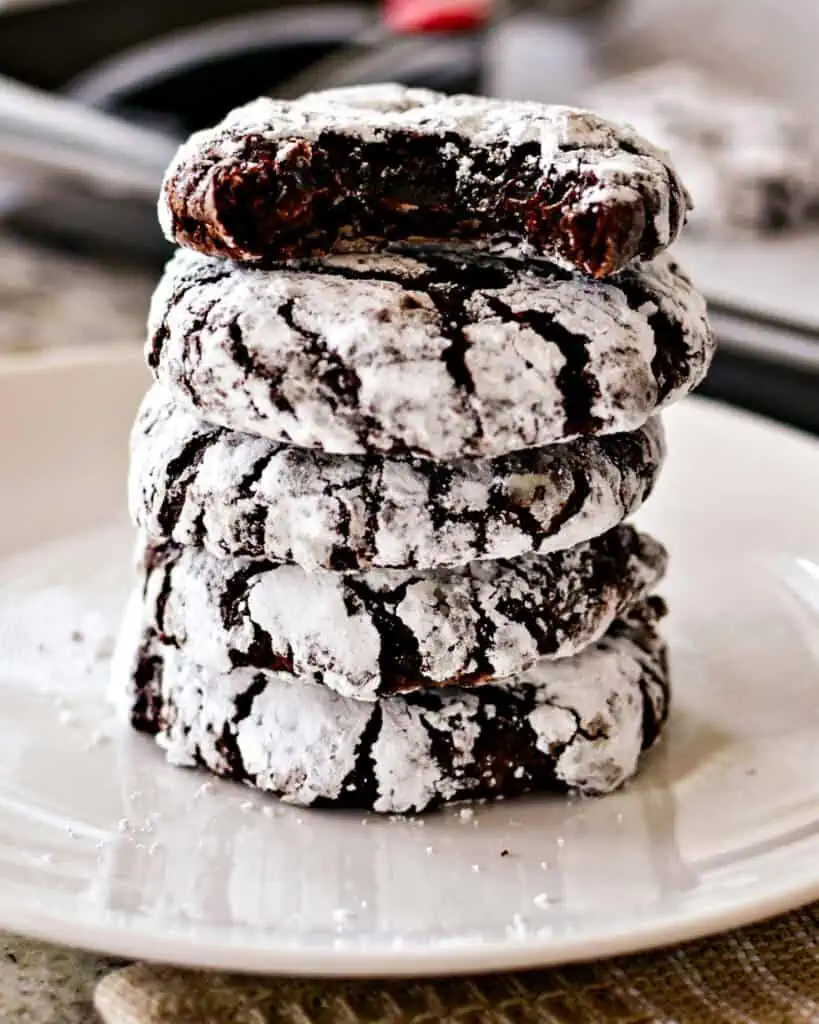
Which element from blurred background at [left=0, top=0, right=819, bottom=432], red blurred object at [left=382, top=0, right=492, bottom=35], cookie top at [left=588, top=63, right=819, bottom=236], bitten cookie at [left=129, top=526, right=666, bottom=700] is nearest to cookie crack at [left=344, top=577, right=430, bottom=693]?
bitten cookie at [left=129, top=526, right=666, bottom=700]

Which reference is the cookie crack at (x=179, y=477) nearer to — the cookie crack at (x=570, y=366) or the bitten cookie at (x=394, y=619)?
the bitten cookie at (x=394, y=619)

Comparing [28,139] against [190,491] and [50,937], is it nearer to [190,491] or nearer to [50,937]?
[190,491]

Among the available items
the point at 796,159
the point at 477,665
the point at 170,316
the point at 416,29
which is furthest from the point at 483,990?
the point at 416,29

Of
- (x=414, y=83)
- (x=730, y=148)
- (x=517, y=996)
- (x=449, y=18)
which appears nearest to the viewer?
(x=517, y=996)

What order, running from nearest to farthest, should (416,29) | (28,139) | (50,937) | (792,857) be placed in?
(50,937) → (792,857) → (28,139) → (416,29)

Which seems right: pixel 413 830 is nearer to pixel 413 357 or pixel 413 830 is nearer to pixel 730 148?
pixel 413 357

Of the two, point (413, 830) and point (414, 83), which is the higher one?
point (413, 830)

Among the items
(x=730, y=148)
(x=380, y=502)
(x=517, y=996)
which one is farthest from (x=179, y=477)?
(x=730, y=148)
